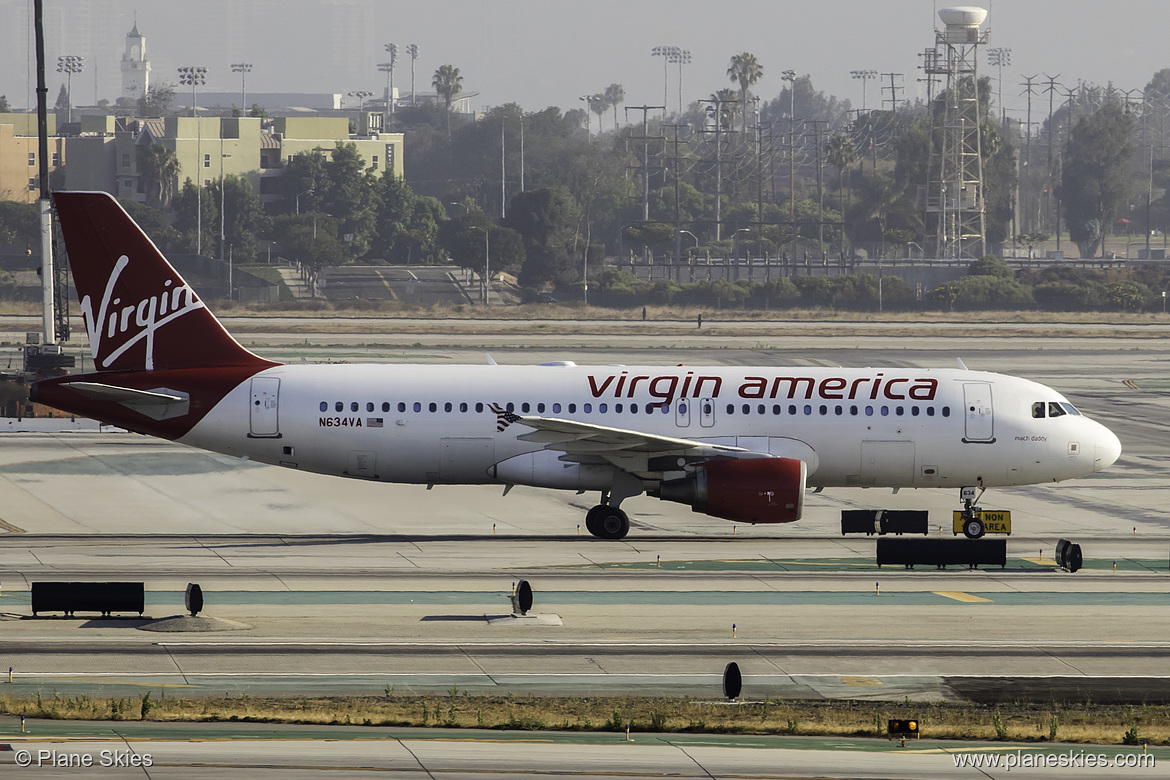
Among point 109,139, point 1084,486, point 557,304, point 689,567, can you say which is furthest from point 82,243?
point 109,139

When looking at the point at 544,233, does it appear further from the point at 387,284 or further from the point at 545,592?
the point at 545,592

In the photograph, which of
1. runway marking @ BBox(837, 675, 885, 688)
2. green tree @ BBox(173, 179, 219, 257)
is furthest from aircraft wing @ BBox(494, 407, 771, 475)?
green tree @ BBox(173, 179, 219, 257)

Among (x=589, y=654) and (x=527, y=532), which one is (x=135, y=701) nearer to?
(x=589, y=654)

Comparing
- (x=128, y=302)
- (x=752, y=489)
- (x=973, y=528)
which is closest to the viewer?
(x=752, y=489)

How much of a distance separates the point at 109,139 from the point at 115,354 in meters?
162

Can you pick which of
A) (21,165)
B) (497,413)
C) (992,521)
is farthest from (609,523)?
(21,165)

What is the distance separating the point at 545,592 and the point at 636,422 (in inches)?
314

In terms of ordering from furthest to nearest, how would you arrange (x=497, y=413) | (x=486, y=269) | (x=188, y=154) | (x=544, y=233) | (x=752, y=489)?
(x=188, y=154)
(x=544, y=233)
(x=486, y=269)
(x=497, y=413)
(x=752, y=489)

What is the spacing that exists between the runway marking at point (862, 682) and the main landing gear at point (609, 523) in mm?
13410

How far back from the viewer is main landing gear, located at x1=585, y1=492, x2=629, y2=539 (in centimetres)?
3725

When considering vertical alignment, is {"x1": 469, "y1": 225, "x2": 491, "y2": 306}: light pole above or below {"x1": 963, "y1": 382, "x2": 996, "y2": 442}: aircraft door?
above

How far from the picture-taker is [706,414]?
37312mm

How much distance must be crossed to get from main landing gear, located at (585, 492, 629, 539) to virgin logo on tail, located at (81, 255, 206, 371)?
12.4 meters

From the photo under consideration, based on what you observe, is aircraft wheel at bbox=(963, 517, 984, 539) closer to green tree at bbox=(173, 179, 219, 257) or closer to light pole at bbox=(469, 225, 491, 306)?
light pole at bbox=(469, 225, 491, 306)
